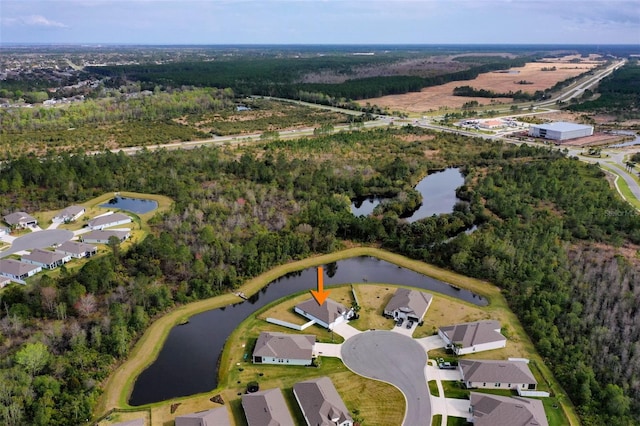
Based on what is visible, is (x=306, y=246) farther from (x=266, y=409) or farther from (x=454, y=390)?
(x=266, y=409)

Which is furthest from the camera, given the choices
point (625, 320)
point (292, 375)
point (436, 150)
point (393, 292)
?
point (436, 150)

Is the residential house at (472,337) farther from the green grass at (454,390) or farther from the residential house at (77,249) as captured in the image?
the residential house at (77,249)

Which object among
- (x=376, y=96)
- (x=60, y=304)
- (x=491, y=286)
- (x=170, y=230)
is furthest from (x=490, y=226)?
(x=376, y=96)

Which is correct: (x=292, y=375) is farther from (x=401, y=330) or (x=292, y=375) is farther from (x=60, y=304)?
(x=60, y=304)

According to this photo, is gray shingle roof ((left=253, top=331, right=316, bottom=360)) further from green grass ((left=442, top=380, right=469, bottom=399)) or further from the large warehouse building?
the large warehouse building

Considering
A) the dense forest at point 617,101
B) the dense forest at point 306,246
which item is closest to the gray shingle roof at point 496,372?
A: the dense forest at point 306,246

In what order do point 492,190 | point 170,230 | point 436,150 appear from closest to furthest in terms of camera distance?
point 170,230 < point 492,190 < point 436,150

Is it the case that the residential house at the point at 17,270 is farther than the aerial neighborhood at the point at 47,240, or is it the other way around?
the aerial neighborhood at the point at 47,240
